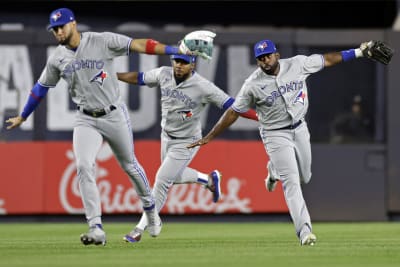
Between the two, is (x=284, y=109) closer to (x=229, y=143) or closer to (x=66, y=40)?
(x=66, y=40)

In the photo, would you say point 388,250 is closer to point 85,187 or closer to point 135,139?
point 85,187

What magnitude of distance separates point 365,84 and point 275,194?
2.41 m

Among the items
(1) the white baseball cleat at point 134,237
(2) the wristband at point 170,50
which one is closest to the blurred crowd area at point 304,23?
(1) the white baseball cleat at point 134,237

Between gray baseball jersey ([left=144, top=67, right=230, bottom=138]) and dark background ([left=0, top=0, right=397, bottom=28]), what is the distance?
7.49 metres

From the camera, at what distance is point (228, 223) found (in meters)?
18.9

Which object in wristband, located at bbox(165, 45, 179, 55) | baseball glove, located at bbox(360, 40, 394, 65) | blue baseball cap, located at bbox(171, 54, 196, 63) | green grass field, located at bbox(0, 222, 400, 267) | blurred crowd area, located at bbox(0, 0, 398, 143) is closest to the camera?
green grass field, located at bbox(0, 222, 400, 267)

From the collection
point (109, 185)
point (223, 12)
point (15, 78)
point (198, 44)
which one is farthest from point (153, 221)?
point (223, 12)

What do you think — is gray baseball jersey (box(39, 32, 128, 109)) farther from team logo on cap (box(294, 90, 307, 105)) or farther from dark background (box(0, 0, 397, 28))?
dark background (box(0, 0, 397, 28))

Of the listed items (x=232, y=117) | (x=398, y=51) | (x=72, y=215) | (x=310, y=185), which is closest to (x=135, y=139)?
(x=72, y=215)

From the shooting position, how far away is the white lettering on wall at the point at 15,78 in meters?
19.0

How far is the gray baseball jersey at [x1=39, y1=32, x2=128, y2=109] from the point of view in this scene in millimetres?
11352

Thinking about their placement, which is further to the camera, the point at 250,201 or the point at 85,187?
the point at 250,201

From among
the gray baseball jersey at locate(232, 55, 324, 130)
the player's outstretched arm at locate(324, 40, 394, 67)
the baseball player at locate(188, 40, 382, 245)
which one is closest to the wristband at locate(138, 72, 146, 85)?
the baseball player at locate(188, 40, 382, 245)

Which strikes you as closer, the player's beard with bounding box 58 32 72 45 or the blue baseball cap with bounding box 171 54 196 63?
the player's beard with bounding box 58 32 72 45
